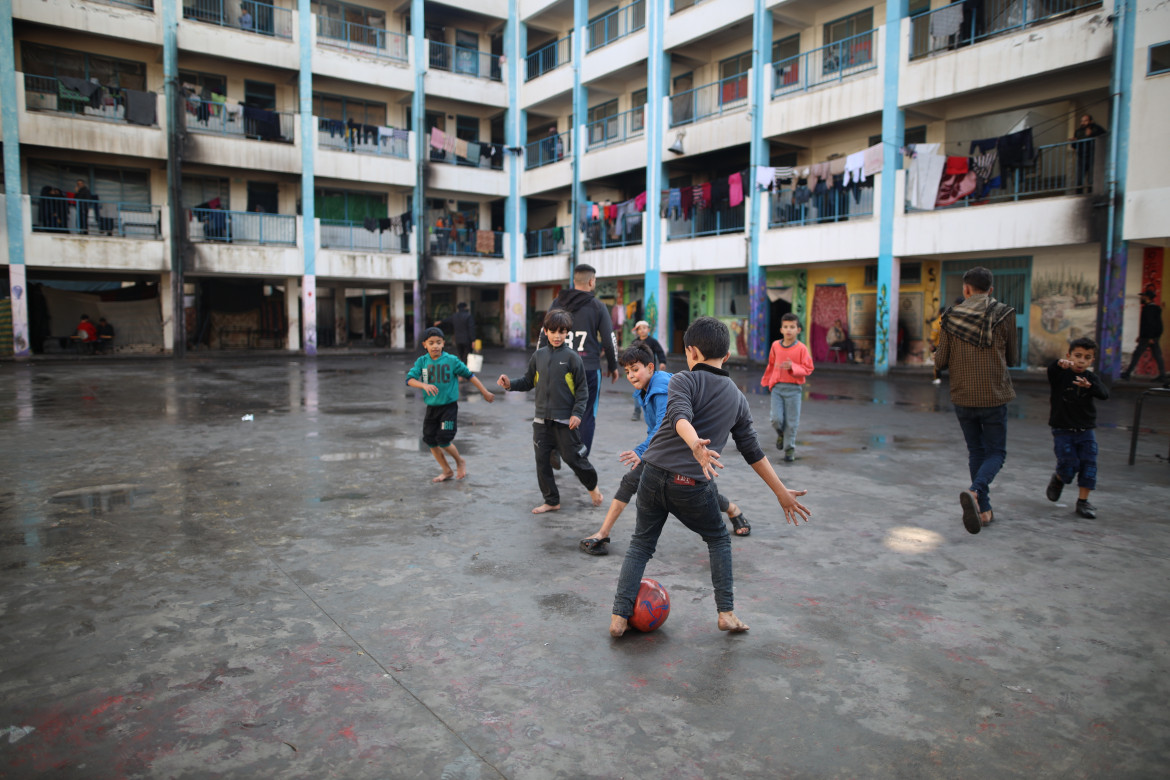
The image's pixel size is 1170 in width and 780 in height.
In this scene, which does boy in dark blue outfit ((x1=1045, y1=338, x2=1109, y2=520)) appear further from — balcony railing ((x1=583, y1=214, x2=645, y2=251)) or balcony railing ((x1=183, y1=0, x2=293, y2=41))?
balcony railing ((x1=183, y1=0, x2=293, y2=41))

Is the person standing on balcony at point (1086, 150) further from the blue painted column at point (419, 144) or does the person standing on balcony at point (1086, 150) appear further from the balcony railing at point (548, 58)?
the blue painted column at point (419, 144)

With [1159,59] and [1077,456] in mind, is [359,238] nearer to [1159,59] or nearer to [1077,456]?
[1159,59]

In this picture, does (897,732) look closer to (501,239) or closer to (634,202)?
(634,202)

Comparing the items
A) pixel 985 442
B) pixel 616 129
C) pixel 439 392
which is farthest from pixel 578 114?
pixel 985 442

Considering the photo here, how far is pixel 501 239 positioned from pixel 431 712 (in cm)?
3125

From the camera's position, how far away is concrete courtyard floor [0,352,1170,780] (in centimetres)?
261

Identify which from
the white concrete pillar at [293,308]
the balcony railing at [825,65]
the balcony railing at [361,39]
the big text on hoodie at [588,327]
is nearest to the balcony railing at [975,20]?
the balcony railing at [825,65]

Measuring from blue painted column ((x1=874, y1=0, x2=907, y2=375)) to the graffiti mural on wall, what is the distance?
3410mm


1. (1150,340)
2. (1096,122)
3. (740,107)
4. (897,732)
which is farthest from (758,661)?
(740,107)

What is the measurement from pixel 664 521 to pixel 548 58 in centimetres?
3259

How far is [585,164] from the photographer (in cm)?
2939

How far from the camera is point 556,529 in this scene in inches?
212

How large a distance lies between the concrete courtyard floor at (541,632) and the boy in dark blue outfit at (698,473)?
0.86ft

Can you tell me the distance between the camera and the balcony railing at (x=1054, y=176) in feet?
54.6
